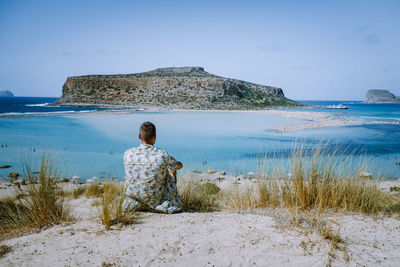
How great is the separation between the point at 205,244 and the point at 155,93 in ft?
180

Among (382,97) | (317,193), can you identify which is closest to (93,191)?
(317,193)

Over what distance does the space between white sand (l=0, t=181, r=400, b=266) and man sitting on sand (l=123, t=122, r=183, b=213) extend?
278 millimetres

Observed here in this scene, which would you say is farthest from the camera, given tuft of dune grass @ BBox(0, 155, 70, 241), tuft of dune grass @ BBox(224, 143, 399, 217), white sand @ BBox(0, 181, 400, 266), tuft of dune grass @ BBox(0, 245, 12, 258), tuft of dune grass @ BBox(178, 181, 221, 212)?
tuft of dune grass @ BBox(178, 181, 221, 212)

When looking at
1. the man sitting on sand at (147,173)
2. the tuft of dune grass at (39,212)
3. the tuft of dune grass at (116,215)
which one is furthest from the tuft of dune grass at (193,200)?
the tuft of dune grass at (39,212)

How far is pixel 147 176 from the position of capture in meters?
3.47

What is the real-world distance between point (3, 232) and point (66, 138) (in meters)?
14.0

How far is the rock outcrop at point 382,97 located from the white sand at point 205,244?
8087 inches

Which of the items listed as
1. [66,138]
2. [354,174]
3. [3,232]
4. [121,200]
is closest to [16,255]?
[3,232]

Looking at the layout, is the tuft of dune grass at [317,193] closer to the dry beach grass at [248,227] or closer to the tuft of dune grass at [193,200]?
the dry beach grass at [248,227]

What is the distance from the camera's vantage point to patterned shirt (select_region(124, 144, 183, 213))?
3.47m

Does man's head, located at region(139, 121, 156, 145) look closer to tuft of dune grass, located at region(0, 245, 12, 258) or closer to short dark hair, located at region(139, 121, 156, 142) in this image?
short dark hair, located at region(139, 121, 156, 142)

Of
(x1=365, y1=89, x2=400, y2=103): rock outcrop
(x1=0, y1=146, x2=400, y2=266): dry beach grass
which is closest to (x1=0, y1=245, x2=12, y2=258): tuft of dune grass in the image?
(x1=0, y1=146, x2=400, y2=266): dry beach grass

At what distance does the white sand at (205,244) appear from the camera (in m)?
2.49

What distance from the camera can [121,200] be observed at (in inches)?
130
